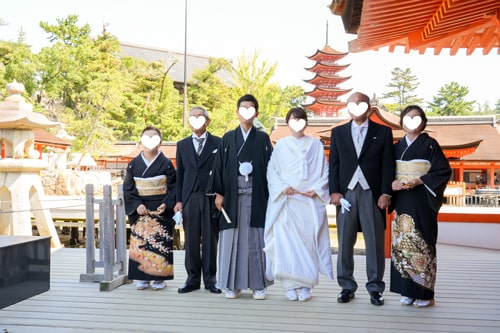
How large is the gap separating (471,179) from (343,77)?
1478 centimetres

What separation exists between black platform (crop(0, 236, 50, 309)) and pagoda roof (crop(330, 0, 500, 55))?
9.70ft

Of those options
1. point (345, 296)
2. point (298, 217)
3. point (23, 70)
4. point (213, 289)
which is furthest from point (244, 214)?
point (23, 70)

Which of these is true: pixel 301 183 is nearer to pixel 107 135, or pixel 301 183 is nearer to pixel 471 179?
pixel 107 135

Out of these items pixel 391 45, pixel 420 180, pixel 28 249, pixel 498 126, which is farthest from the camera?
pixel 498 126

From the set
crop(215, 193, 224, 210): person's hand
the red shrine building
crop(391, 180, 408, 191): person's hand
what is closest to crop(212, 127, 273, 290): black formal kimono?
crop(215, 193, 224, 210): person's hand

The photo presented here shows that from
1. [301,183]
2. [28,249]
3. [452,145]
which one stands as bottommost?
[28,249]

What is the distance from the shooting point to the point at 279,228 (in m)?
4.14

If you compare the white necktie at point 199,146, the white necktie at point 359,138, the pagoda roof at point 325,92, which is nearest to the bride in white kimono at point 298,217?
the white necktie at point 359,138

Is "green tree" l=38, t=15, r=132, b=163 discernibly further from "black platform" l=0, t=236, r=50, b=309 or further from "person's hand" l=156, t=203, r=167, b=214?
"black platform" l=0, t=236, r=50, b=309

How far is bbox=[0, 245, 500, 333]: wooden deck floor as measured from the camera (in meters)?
3.33

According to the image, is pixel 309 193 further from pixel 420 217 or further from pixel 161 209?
pixel 161 209

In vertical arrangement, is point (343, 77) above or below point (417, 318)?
above

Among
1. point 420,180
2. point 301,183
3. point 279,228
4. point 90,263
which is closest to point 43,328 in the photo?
point 90,263

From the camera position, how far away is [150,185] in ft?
14.7
